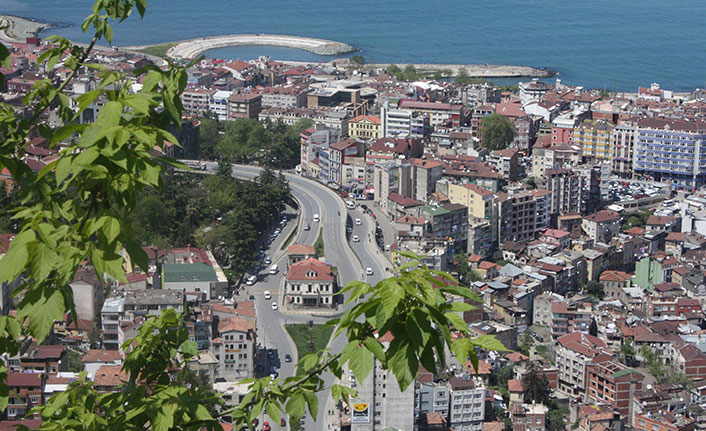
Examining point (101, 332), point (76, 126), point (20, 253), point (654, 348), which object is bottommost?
point (654, 348)

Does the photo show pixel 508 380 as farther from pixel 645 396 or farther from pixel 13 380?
pixel 13 380

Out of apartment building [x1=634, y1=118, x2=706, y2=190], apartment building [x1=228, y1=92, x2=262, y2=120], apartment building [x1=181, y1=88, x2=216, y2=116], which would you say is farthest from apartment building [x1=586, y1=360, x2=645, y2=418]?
apartment building [x1=181, y1=88, x2=216, y2=116]

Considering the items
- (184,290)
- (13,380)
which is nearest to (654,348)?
(184,290)

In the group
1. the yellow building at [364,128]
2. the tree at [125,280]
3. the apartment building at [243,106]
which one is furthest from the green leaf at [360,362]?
the apartment building at [243,106]

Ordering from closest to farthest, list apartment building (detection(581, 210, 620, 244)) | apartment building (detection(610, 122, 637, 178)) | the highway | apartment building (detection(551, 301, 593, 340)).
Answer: the highway < apartment building (detection(551, 301, 593, 340)) < apartment building (detection(581, 210, 620, 244)) < apartment building (detection(610, 122, 637, 178))

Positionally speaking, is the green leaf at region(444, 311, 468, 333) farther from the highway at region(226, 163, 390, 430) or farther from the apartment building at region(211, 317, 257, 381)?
the apartment building at region(211, 317, 257, 381)

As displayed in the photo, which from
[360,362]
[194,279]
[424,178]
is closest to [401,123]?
[424,178]

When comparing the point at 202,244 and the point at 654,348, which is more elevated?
the point at 202,244
